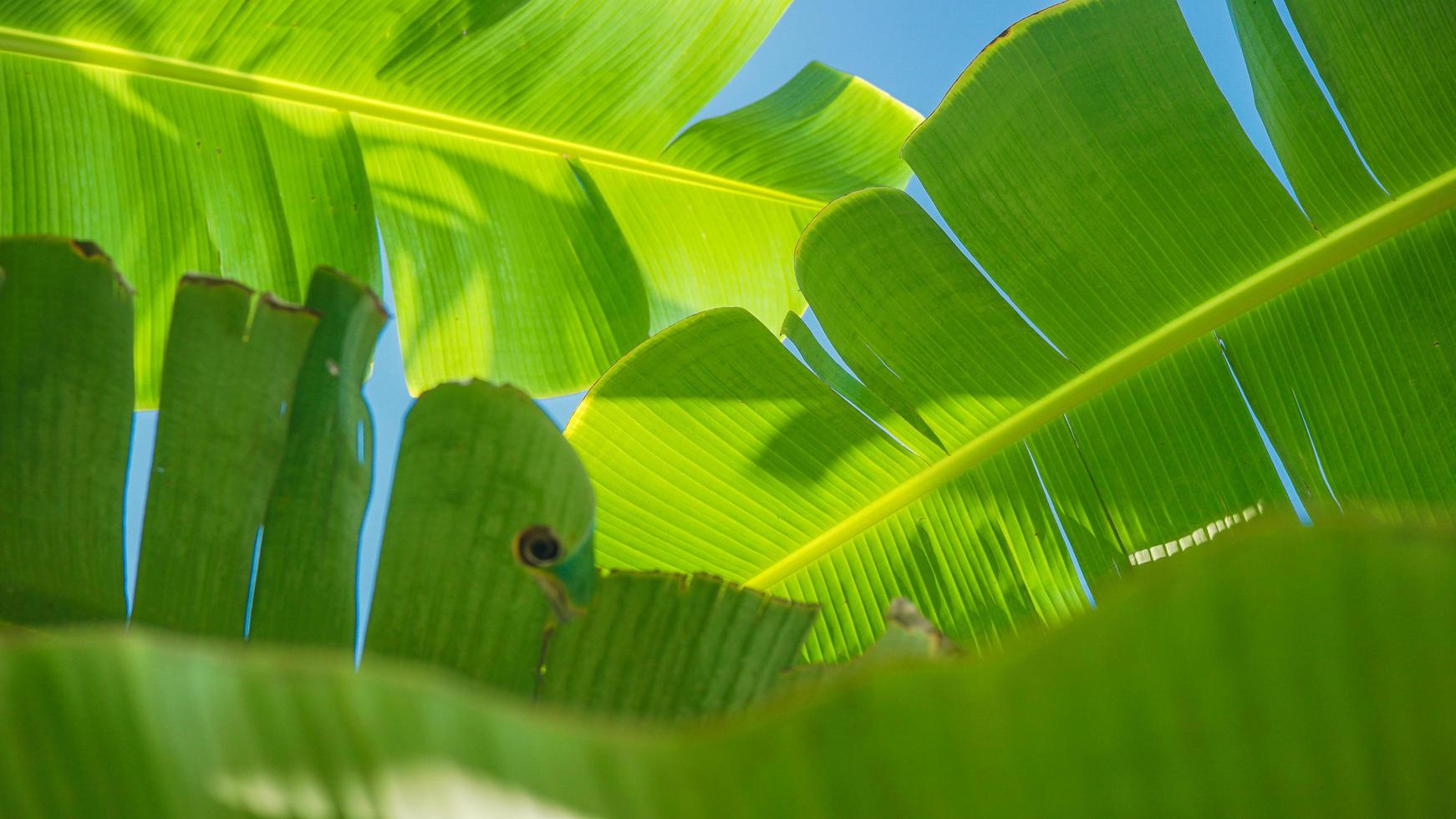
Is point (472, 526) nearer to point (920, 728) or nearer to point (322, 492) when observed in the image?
point (322, 492)

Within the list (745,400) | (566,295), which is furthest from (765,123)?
(745,400)

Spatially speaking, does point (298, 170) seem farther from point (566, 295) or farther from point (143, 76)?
point (566, 295)

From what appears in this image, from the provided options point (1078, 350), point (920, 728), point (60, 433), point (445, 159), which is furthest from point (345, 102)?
point (920, 728)

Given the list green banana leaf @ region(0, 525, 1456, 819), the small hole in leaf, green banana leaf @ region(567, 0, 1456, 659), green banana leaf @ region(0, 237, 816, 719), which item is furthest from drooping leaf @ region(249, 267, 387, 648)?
green banana leaf @ region(567, 0, 1456, 659)

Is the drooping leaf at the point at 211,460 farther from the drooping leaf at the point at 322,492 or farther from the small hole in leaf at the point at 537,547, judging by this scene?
the small hole in leaf at the point at 537,547

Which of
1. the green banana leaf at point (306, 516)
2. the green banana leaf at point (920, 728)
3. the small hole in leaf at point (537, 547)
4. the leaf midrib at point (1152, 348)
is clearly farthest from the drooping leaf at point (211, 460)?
the leaf midrib at point (1152, 348)

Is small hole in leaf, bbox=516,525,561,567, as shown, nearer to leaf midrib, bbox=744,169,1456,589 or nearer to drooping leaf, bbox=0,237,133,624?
drooping leaf, bbox=0,237,133,624
